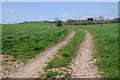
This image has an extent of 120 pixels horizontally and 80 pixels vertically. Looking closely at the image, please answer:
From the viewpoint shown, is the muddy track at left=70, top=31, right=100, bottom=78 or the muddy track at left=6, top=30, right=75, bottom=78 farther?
the muddy track at left=6, top=30, right=75, bottom=78

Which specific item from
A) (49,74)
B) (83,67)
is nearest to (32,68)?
(49,74)

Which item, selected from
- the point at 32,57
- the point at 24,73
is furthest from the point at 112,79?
the point at 32,57

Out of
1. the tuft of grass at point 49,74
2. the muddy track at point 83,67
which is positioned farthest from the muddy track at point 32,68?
the muddy track at point 83,67

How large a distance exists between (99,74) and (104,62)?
7.92 ft

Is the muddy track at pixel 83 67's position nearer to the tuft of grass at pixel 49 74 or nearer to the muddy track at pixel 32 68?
the tuft of grass at pixel 49 74

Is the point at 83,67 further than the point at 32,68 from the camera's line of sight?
No

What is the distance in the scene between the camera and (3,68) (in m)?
15.5

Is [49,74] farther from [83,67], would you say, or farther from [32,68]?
[83,67]

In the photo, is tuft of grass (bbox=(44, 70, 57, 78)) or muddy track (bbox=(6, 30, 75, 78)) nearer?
tuft of grass (bbox=(44, 70, 57, 78))

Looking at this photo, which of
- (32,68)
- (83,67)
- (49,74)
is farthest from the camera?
(32,68)

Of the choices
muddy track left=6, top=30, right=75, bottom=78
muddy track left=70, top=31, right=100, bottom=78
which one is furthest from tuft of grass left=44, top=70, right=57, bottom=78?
muddy track left=70, top=31, right=100, bottom=78

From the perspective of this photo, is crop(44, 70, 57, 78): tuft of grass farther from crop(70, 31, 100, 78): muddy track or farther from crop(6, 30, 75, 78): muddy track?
crop(70, 31, 100, 78): muddy track

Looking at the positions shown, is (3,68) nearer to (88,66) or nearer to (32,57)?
(32,57)

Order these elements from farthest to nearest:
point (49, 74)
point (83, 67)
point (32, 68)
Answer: point (32, 68) < point (83, 67) < point (49, 74)
